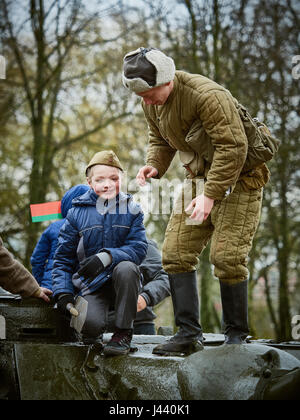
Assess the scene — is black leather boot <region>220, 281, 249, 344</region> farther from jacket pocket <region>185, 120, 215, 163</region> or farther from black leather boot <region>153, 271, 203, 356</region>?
jacket pocket <region>185, 120, 215, 163</region>

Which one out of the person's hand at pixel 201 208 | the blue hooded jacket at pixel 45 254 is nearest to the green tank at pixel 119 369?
the person's hand at pixel 201 208

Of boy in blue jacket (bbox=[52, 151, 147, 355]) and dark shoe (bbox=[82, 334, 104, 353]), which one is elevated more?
boy in blue jacket (bbox=[52, 151, 147, 355])

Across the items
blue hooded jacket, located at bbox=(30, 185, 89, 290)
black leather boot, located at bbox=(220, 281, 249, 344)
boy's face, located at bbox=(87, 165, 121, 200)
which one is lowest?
black leather boot, located at bbox=(220, 281, 249, 344)

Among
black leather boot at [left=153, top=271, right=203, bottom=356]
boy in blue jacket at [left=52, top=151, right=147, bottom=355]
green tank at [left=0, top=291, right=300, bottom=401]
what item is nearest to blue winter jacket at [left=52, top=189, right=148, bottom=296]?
Answer: boy in blue jacket at [left=52, top=151, right=147, bottom=355]

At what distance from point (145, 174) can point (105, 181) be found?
0.96ft

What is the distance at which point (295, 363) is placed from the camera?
118 inches

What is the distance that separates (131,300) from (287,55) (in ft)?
27.8

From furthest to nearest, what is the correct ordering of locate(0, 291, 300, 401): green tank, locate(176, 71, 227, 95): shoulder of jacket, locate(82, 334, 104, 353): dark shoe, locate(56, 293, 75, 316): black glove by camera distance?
1. locate(56, 293, 75, 316): black glove
2. locate(82, 334, 104, 353): dark shoe
3. locate(176, 71, 227, 95): shoulder of jacket
4. locate(0, 291, 300, 401): green tank

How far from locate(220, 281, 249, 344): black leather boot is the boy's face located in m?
0.95

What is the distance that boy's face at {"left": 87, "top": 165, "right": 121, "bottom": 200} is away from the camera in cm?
407

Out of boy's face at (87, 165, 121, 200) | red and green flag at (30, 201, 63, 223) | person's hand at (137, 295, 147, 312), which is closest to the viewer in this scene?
boy's face at (87, 165, 121, 200)

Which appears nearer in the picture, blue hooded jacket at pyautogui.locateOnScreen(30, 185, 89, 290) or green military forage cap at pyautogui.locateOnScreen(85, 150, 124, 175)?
green military forage cap at pyautogui.locateOnScreen(85, 150, 124, 175)
